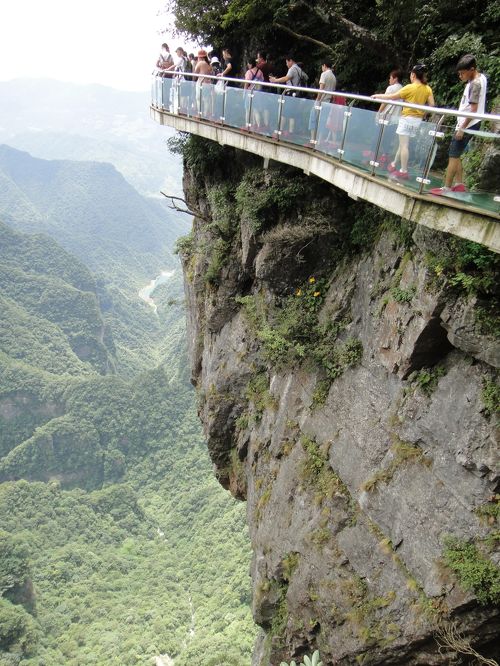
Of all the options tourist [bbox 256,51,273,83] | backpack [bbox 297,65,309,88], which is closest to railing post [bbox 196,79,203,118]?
tourist [bbox 256,51,273,83]

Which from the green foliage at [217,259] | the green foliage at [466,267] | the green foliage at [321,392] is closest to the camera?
the green foliage at [466,267]

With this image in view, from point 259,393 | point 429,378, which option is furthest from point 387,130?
point 259,393

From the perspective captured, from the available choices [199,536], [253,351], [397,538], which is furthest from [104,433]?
[397,538]

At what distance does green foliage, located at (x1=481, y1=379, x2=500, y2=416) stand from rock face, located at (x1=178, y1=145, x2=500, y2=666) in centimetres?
2

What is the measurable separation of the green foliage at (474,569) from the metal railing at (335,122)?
3.99 meters

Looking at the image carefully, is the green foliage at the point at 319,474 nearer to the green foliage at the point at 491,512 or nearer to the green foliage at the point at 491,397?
the green foliage at the point at 491,512

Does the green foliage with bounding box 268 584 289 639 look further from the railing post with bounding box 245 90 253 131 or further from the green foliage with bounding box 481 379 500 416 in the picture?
the railing post with bounding box 245 90 253 131

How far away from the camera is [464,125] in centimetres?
520

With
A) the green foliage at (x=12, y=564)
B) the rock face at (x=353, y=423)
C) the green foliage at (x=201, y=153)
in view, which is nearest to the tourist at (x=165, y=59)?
the green foliage at (x=201, y=153)

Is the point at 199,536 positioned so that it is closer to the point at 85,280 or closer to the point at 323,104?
the point at 323,104

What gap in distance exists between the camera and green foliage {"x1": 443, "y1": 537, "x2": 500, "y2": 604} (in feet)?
17.7

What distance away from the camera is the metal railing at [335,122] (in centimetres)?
539

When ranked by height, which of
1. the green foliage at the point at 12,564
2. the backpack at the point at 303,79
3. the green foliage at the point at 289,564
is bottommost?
the green foliage at the point at 12,564

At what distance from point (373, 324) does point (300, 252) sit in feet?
7.66
